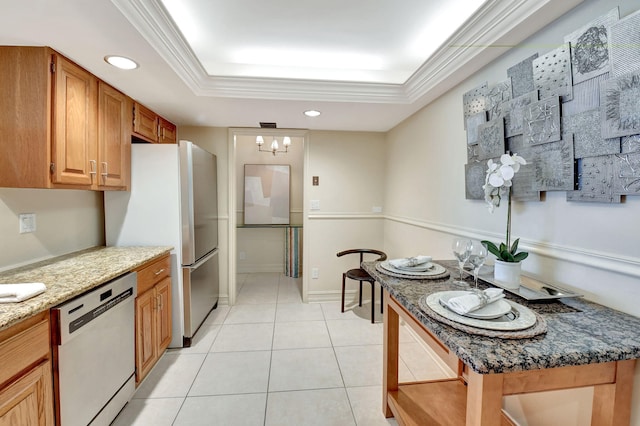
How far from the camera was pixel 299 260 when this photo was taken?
4.56m

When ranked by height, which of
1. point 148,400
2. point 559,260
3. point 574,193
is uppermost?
point 574,193

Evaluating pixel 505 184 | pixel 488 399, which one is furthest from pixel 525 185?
pixel 488 399

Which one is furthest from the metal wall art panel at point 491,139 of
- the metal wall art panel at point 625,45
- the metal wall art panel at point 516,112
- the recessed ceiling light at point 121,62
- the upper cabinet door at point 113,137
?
the upper cabinet door at point 113,137

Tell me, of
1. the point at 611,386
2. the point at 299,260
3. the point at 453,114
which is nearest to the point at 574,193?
the point at 611,386

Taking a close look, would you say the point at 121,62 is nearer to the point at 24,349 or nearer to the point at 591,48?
the point at 24,349

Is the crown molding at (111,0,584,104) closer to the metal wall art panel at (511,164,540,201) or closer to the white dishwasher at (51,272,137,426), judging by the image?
the metal wall art panel at (511,164,540,201)

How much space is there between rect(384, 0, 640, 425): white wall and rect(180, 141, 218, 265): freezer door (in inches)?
78.8

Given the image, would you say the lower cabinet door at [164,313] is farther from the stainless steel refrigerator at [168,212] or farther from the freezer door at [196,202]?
the freezer door at [196,202]

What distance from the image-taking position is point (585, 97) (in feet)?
3.67

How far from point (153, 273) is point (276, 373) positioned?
1156 mm

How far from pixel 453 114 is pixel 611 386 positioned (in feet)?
5.64

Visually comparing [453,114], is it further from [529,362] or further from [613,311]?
[529,362]

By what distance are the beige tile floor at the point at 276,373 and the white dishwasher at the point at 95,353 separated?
9.5 inches

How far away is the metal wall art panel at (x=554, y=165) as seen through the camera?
1.18 metres
